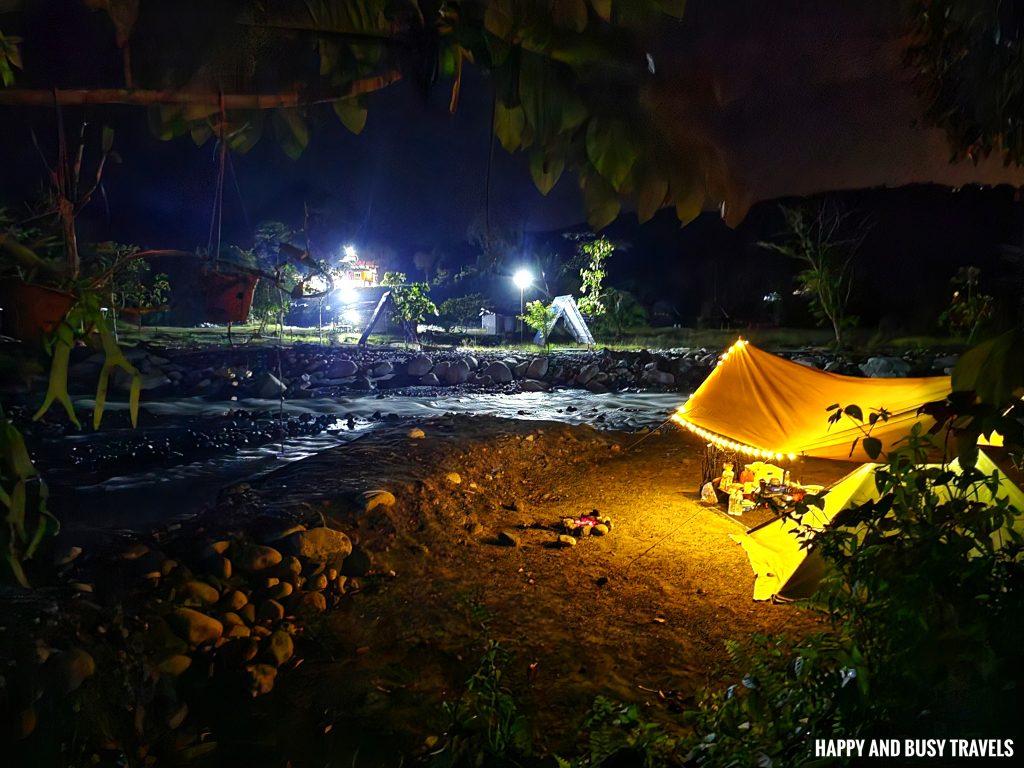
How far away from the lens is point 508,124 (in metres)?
1.81

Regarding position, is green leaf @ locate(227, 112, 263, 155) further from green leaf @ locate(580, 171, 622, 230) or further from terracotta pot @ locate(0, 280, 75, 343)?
green leaf @ locate(580, 171, 622, 230)

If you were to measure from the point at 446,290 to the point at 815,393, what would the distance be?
28.7 m

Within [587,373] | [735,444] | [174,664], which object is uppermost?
[735,444]

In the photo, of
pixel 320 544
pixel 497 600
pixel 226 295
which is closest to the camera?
pixel 226 295

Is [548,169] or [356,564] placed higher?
[548,169]

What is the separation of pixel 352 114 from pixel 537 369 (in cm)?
1543

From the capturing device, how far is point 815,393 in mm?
6148

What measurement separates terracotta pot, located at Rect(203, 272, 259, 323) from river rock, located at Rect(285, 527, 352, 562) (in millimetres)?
1966

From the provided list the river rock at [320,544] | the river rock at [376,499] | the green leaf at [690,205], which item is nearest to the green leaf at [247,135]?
the green leaf at [690,205]

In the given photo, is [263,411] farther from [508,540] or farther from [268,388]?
[508,540]

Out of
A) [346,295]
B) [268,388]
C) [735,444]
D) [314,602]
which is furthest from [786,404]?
[346,295]

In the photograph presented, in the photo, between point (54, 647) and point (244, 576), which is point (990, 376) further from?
point (244, 576)

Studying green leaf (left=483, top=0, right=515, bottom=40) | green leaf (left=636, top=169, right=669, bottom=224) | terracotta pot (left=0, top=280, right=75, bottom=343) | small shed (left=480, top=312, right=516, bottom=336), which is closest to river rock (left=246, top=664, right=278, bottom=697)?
terracotta pot (left=0, top=280, right=75, bottom=343)

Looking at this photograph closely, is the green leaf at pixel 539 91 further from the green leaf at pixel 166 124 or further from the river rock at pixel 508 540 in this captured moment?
the river rock at pixel 508 540
